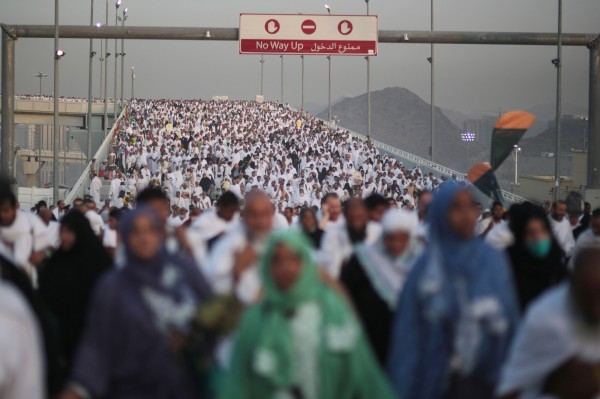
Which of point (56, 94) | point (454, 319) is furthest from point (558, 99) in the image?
point (454, 319)

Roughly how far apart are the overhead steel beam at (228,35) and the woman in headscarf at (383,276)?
60.7 feet

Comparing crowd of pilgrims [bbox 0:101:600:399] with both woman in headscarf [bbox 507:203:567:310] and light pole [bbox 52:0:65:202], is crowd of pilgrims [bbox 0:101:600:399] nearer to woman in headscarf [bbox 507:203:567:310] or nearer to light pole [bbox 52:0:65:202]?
woman in headscarf [bbox 507:203:567:310]

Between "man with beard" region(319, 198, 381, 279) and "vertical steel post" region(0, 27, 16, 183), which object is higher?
"vertical steel post" region(0, 27, 16, 183)

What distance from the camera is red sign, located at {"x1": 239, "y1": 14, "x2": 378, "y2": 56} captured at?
2747 centimetres

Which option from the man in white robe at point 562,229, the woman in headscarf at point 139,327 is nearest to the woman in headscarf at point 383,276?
the woman in headscarf at point 139,327

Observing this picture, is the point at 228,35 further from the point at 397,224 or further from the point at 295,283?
the point at 295,283

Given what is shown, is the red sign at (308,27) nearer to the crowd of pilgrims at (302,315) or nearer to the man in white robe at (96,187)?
the man in white robe at (96,187)

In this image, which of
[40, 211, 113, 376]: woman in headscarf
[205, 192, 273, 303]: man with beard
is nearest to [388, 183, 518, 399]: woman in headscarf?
[205, 192, 273, 303]: man with beard

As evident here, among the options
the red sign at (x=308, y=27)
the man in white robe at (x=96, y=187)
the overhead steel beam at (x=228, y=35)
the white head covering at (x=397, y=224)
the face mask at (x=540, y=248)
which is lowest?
the man in white robe at (x=96, y=187)

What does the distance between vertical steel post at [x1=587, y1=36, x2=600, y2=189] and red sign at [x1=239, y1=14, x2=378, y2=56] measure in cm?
494

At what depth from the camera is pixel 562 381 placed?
4496mm

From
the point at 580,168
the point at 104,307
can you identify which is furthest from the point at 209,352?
the point at 580,168

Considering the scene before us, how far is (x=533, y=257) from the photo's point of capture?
7.36 metres

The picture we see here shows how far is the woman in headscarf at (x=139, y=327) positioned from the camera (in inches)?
210
